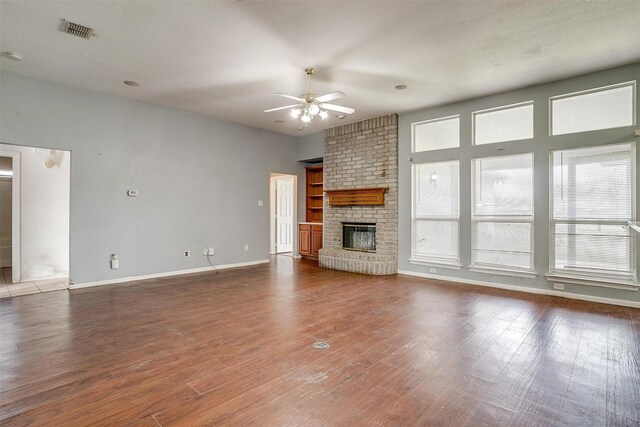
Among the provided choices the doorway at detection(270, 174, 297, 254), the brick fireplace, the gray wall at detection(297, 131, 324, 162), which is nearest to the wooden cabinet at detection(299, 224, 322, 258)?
the brick fireplace

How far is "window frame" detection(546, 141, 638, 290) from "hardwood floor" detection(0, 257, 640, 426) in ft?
1.28

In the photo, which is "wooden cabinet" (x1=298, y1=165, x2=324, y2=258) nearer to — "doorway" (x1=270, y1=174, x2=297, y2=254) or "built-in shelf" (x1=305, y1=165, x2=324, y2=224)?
"built-in shelf" (x1=305, y1=165, x2=324, y2=224)

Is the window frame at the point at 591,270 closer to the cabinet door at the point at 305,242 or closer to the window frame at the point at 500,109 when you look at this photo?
the window frame at the point at 500,109

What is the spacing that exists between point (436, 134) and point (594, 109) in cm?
224

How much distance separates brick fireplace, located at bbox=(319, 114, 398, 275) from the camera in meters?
6.26

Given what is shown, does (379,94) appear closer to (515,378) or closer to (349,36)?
(349,36)

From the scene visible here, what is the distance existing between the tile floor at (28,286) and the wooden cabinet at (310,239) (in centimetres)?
499

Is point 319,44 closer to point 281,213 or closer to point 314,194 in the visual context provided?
point 314,194

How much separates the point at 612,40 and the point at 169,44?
16.5 feet

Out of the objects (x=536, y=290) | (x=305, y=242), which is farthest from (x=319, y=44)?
(x=305, y=242)

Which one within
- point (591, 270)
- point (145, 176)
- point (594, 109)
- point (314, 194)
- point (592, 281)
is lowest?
point (592, 281)

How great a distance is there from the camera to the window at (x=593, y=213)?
4098 mm

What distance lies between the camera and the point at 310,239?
8.20 meters

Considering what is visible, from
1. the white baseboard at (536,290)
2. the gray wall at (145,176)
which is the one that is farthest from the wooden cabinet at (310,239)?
the white baseboard at (536,290)
